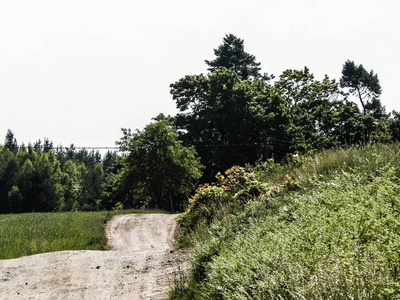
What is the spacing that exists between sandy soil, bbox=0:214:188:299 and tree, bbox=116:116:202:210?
24.1m

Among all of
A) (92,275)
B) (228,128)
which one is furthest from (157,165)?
(92,275)

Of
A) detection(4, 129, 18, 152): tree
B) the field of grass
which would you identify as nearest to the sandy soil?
the field of grass

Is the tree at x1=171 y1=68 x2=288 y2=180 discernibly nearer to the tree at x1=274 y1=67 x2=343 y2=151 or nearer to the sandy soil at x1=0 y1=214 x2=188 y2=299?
the tree at x1=274 y1=67 x2=343 y2=151

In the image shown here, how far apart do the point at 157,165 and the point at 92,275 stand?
26722 mm

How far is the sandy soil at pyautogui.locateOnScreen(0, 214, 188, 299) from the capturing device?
786 cm

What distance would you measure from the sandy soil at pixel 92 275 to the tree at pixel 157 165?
24075mm

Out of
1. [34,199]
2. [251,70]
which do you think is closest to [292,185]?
[251,70]

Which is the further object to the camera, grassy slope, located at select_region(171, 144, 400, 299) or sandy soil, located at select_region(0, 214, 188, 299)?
sandy soil, located at select_region(0, 214, 188, 299)

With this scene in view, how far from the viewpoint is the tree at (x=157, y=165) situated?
35625 mm

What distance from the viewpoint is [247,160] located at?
38344 millimetres

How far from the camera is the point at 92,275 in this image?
9.27m

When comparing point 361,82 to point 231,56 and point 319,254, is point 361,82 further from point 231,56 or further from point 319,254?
point 319,254

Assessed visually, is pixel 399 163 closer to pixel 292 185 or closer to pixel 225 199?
pixel 292 185

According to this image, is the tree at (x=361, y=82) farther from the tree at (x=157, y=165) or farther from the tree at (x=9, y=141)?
the tree at (x=9, y=141)
